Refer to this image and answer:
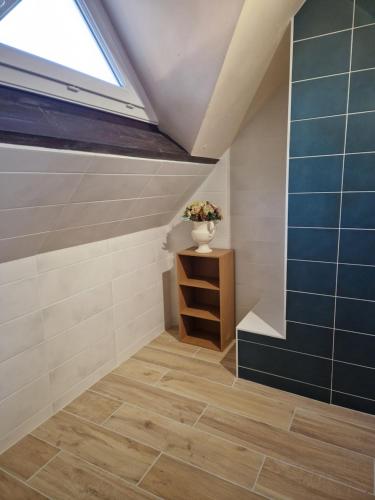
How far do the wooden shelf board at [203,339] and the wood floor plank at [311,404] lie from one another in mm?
451

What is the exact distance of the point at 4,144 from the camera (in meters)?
1.06

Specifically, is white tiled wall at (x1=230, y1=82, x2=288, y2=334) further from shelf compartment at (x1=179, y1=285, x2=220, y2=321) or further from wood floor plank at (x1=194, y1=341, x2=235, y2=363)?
wood floor plank at (x1=194, y1=341, x2=235, y2=363)

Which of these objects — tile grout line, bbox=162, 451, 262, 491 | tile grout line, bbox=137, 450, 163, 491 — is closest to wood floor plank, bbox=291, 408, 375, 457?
tile grout line, bbox=162, 451, 262, 491

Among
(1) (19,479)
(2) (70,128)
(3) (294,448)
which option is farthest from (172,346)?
(2) (70,128)

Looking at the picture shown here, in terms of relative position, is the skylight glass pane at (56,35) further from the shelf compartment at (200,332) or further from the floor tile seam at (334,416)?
the floor tile seam at (334,416)

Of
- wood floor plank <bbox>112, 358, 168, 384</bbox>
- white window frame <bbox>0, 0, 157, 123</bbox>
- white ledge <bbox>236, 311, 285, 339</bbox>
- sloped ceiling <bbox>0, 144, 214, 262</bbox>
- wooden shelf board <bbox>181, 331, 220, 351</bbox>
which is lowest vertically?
wood floor plank <bbox>112, 358, 168, 384</bbox>

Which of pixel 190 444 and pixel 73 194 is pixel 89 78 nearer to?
pixel 73 194

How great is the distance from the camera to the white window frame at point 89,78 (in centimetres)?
125

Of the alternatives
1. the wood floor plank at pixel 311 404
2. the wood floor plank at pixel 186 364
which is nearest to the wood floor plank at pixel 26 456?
the wood floor plank at pixel 186 364

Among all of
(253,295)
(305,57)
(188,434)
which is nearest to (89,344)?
(188,434)

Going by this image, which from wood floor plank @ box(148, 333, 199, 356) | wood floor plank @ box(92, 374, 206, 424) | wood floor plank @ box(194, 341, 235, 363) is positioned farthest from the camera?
wood floor plank @ box(148, 333, 199, 356)

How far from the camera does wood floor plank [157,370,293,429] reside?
1754mm

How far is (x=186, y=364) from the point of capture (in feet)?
7.48

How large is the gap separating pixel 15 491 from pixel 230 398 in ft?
3.71
